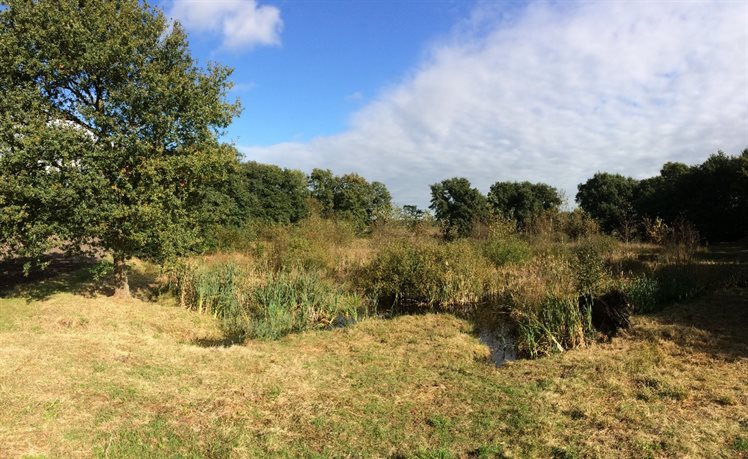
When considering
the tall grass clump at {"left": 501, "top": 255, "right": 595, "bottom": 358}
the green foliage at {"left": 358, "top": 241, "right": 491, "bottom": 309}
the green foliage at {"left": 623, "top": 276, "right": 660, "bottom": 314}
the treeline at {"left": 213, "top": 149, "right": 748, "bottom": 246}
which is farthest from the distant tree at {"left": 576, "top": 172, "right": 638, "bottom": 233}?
the tall grass clump at {"left": 501, "top": 255, "right": 595, "bottom": 358}

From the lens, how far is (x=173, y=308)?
962 centimetres

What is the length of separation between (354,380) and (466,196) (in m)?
19.5

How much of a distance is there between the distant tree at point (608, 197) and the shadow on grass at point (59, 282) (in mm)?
22288

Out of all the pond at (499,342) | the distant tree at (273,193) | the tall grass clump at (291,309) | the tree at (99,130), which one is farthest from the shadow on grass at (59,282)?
the distant tree at (273,193)

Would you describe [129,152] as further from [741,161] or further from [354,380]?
[741,161]

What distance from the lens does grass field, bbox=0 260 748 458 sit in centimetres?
390

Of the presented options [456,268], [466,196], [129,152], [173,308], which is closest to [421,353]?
[456,268]

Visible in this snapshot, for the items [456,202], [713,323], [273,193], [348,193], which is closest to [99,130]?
[713,323]

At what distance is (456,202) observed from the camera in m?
24.1

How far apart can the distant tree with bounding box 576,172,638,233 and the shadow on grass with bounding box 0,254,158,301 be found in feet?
73.1

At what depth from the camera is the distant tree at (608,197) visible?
24.8 meters

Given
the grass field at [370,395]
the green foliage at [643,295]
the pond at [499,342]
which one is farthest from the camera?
the green foliage at [643,295]

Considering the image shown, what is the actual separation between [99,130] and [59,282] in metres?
4.57

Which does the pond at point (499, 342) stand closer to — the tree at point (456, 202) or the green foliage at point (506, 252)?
the green foliage at point (506, 252)
